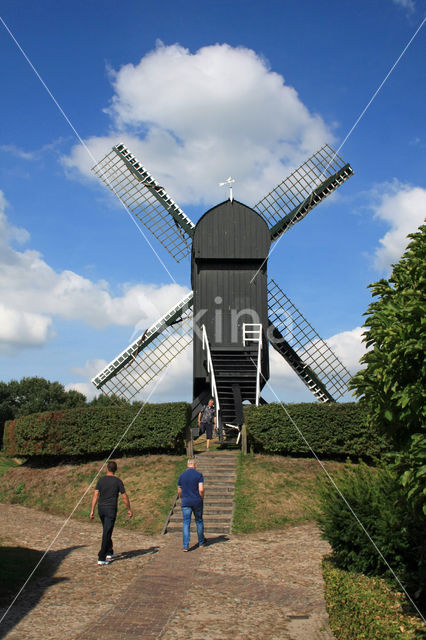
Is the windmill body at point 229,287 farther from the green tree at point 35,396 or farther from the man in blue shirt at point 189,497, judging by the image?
the green tree at point 35,396

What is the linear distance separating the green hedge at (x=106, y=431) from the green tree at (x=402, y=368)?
1088cm

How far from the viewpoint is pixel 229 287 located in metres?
19.8

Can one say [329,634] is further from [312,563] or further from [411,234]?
[411,234]

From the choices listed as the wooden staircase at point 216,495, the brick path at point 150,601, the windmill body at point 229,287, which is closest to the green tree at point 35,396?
the windmill body at point 229,287

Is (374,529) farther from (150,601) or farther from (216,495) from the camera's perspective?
(216,495)

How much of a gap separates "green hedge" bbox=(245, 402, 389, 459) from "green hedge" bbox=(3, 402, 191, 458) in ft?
7.68

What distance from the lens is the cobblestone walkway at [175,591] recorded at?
20.0 feet

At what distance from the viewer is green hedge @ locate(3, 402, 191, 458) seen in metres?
16.5

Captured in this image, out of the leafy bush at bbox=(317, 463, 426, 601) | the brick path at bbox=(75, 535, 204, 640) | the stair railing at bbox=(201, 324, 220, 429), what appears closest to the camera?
the brick path at bbox=(75, 535, 204, 640)

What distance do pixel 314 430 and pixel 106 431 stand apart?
6.36 meters

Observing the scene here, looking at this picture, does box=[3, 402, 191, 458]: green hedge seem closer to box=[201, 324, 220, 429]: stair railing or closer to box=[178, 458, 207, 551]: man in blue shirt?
box=[201, 324, 220, 429]: stair railing

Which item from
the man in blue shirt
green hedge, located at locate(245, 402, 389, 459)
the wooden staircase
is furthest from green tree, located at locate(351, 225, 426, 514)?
green hedge, located at locate(245, 402, 389, 459)

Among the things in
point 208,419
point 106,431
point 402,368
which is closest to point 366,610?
point 402,368

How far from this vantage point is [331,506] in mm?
7449
